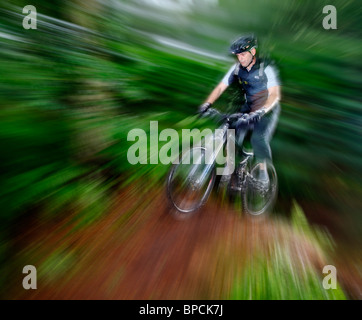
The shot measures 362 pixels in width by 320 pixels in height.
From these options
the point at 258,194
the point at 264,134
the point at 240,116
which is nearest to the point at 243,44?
the point at 240,116

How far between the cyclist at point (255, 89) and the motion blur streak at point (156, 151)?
0.50ft

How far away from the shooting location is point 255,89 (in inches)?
88.4

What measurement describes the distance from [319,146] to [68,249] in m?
2.25

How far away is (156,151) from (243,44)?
3.72ft

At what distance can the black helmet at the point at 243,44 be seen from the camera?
205cm

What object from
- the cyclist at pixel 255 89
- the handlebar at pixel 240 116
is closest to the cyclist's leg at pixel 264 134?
the cyclist at pixel 255 89

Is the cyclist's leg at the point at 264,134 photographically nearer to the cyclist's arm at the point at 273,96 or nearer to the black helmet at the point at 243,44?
the cyclist's arm at the point at 273,96

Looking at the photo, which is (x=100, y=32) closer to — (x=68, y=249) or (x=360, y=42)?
(x=68, y=249)

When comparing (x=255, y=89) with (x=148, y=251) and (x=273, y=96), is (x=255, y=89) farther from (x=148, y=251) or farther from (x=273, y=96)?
(x=148, y=251)

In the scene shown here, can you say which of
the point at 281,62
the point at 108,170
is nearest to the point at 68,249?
the point at 108,170

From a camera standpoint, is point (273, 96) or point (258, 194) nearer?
point (273, 96)

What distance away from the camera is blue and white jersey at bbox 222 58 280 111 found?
7.18 feet

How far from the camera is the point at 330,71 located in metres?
2.29
